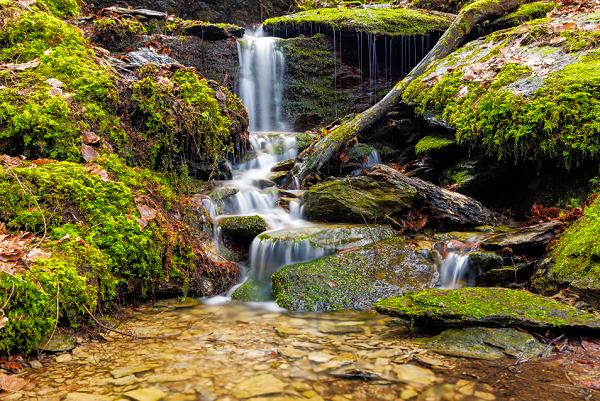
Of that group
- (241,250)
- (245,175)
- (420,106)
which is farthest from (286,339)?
(420,106)

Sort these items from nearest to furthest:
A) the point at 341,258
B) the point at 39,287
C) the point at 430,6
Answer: the point at 39,287 → the point at 341,258 → the point at 430,6

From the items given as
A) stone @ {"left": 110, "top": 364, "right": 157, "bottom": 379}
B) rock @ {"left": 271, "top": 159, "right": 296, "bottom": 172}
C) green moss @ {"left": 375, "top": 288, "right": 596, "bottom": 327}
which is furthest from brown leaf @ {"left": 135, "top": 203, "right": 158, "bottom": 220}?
rock @ {"left": 271, "top": 159, "right": 296, "bottom": 172}

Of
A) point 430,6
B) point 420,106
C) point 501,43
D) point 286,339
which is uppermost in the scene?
point 430,6

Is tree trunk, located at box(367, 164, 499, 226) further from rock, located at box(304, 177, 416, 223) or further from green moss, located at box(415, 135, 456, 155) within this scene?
green moss, located at box(415, 135, 456, 155)

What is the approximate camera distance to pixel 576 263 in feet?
Result: 10.9

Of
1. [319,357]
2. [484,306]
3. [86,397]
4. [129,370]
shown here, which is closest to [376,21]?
[484,306]

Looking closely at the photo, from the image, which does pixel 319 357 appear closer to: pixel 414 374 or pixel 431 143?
pixel 414 374

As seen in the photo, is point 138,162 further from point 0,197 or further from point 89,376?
point 89,376

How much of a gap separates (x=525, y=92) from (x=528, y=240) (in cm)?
261

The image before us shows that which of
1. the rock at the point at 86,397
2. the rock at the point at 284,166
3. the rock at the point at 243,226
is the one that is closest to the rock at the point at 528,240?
the rock at the point at 243,226

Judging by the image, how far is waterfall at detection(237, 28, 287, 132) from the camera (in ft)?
35.7

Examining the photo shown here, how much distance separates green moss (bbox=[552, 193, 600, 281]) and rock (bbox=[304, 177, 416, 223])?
6.75 ft

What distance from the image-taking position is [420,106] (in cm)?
743

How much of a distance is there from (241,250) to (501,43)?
6.58 metres
